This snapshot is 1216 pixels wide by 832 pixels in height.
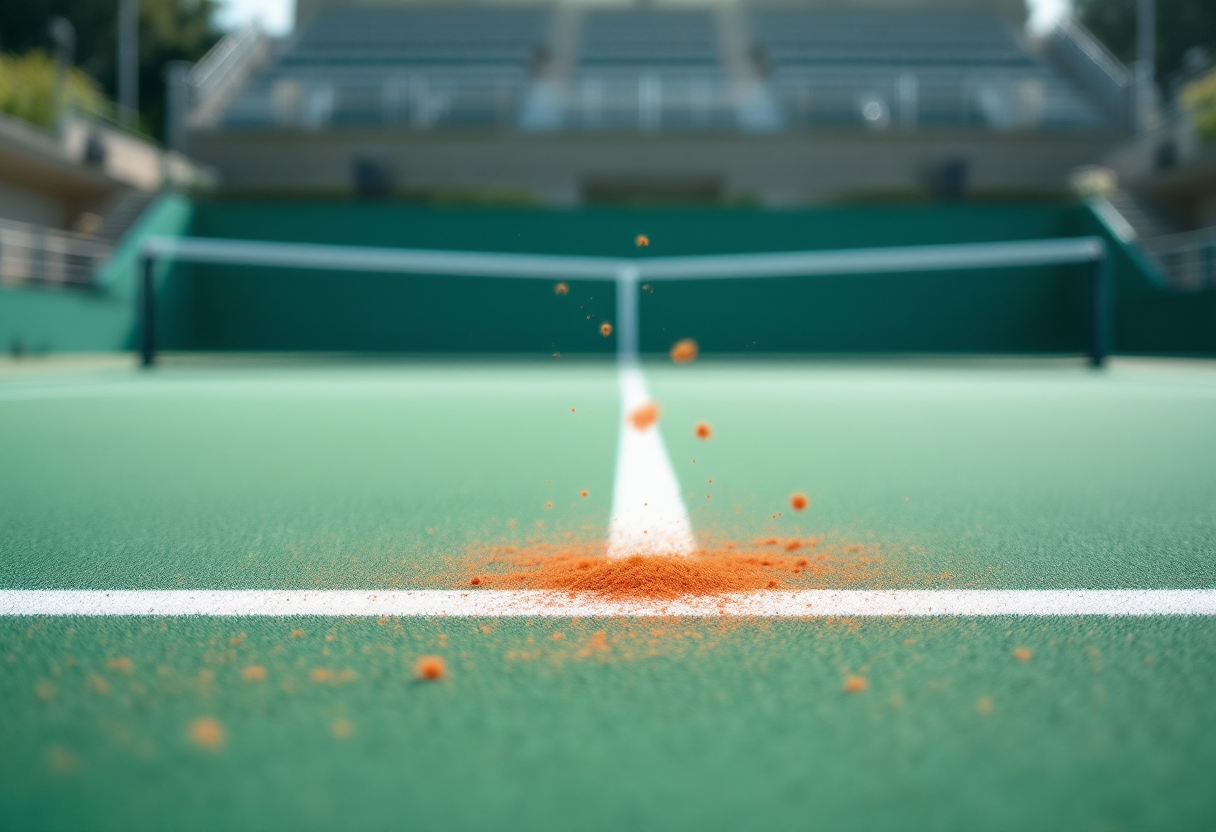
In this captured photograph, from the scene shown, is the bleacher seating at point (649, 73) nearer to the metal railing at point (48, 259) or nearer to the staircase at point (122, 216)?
the staircase at point (122, 216)

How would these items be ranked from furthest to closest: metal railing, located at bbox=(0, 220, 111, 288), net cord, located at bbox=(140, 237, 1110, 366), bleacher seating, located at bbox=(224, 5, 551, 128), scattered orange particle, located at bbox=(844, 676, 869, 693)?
bleacher seating, located at bbox=(224, 5, 551, 128), net cord, located at bbox=(140, 237, 1110, 366), metal railing, located at bbox=(0, 220, 111, 288), scattered orange particle, located at bbox=(844, 676, 869, 693)

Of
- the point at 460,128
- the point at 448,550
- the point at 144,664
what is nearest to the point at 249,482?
the point at 448,550

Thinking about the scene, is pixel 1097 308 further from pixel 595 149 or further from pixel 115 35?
pixel 115 35

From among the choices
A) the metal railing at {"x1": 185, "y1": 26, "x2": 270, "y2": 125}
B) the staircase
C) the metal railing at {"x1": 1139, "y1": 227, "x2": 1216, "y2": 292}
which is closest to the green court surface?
the metal railing at {"x1": 1139, "y1": 227, "x2": 1216, "y2": 292}

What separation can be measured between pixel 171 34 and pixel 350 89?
15.3 m

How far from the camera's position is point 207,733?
3.34 ft

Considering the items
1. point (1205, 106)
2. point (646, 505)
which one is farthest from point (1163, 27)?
point (646, 505)

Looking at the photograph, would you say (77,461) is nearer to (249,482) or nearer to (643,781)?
(249,482)

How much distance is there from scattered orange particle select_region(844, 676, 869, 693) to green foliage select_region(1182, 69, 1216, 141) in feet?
61.6

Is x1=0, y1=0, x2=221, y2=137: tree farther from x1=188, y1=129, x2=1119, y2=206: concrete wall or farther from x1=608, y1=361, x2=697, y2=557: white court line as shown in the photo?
x1=608, y1=361, x2=697, y2=557: white court line

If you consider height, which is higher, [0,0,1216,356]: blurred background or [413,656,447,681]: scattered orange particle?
[0,0,1216,356]: blurred background

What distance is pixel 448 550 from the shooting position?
2.01 metres

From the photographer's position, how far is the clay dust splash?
1644 mm

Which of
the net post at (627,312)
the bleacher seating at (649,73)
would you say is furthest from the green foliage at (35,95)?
the net post at (627,312)
